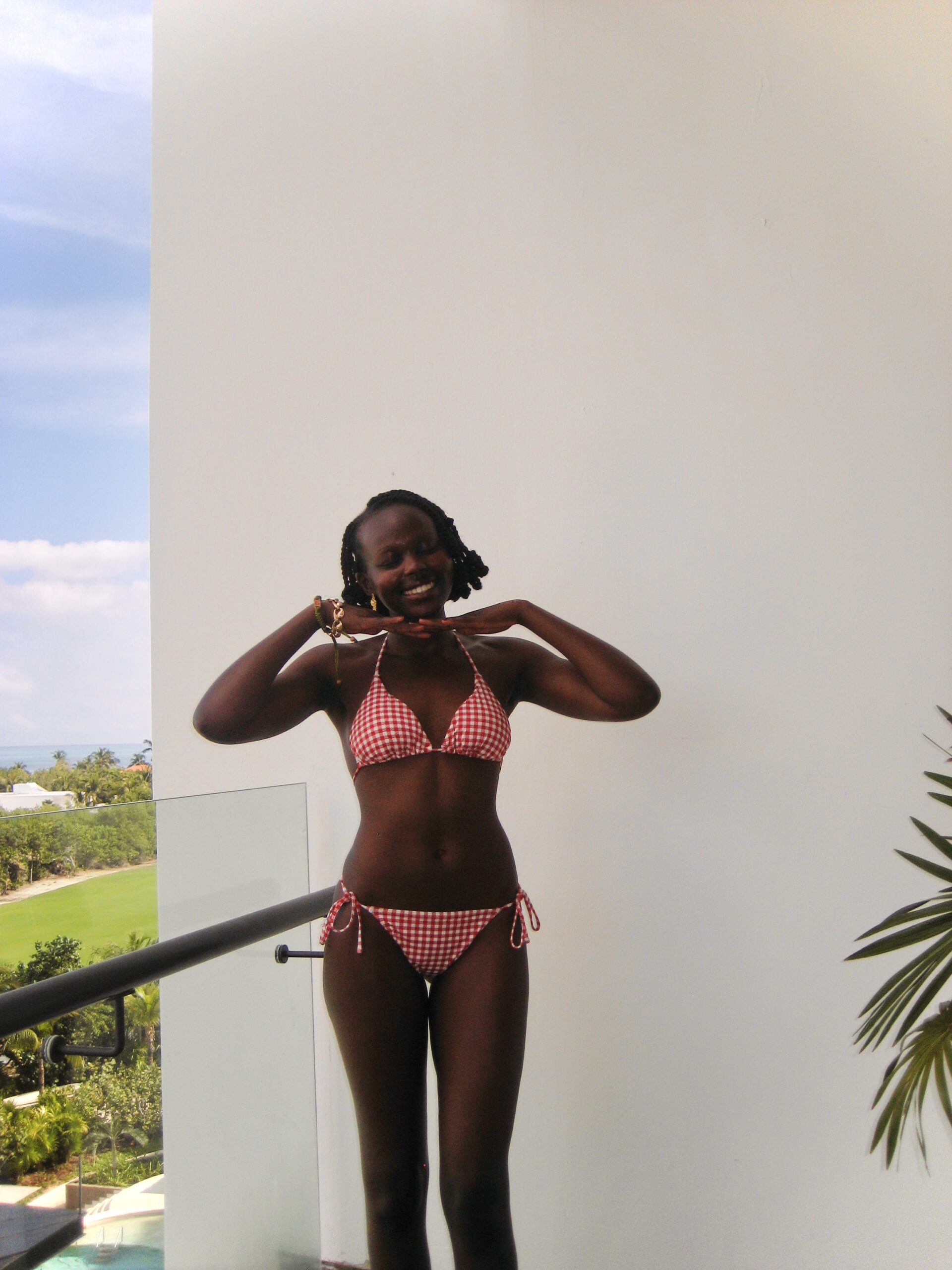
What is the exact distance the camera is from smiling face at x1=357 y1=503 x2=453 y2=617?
176 cm

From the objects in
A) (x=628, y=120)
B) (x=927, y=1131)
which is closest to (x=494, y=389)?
(x=628, y=120)

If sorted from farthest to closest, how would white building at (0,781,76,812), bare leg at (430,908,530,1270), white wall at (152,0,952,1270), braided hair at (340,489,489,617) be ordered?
white building at (0,781,76,812) < white wall at (152,0,952,1270) < braided hair at (340,489,489,617) < bare leg at (430,908,530,1270)

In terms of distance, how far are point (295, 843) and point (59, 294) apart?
12.6 ft

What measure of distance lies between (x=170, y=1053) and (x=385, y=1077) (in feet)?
1.50

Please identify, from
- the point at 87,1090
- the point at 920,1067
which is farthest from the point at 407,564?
the point at 920,1067

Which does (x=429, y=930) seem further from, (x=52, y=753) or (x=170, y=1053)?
(x=52, y=753)

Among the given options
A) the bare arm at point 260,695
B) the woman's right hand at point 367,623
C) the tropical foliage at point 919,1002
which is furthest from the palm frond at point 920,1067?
the bare arm at point 260,695

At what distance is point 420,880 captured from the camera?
1700 millimetres

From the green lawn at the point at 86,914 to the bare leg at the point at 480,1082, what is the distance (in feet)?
1.77

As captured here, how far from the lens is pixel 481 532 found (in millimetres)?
2609

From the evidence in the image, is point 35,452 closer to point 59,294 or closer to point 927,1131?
point 59,294

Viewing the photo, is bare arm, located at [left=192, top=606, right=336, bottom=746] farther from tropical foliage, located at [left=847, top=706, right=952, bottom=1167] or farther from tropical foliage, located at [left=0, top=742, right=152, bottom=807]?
tropical foliage, located at [left=0, top=742, right=152, bottom=807]

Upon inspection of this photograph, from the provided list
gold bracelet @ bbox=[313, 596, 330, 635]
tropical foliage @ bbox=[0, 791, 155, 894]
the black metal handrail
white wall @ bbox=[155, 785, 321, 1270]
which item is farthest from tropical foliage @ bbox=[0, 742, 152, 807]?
gold bracelet @ bbox=[313, 596, 330, 635]

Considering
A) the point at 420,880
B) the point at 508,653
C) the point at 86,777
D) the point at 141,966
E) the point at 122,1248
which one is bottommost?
the point at 122,1248
